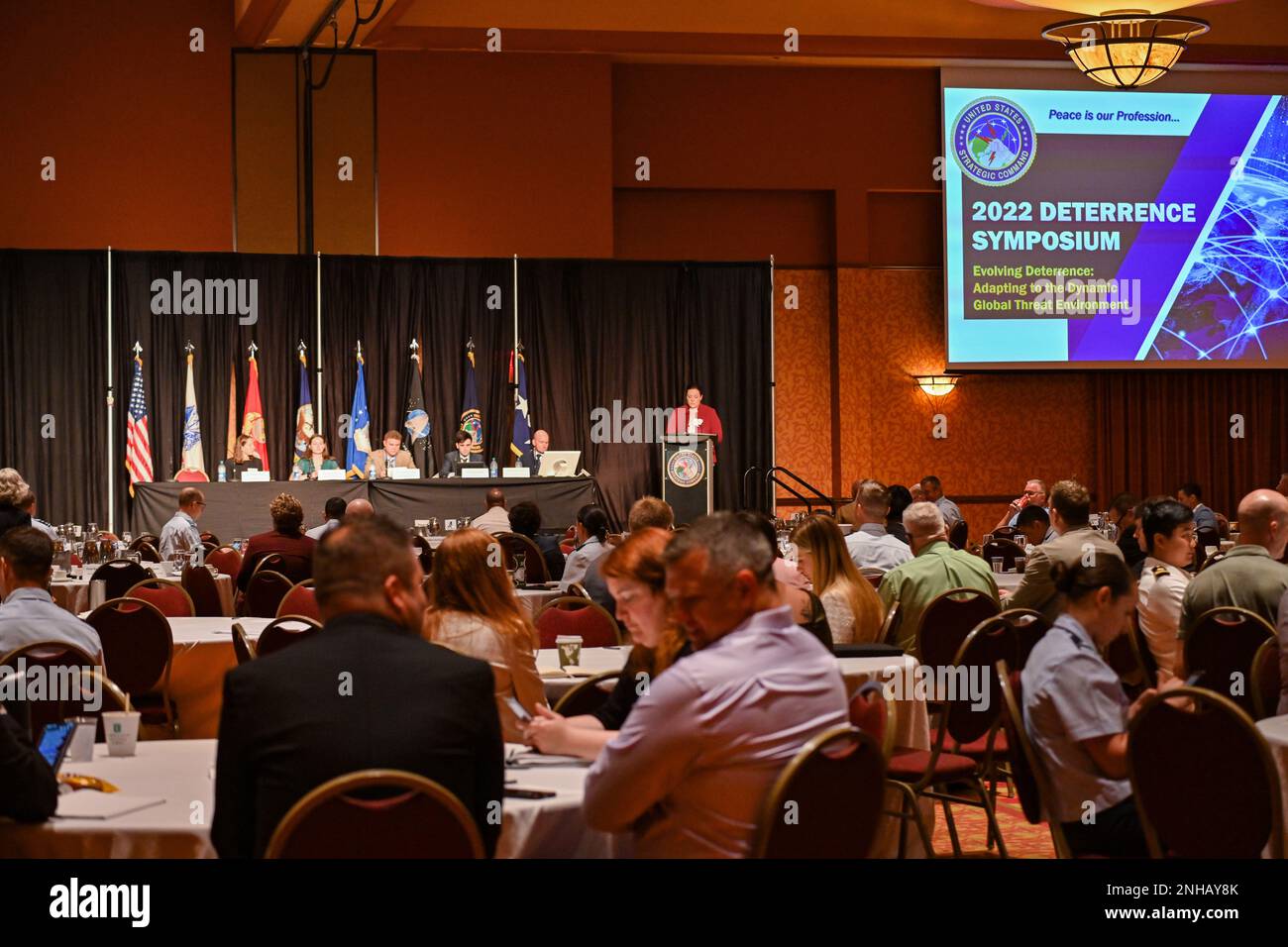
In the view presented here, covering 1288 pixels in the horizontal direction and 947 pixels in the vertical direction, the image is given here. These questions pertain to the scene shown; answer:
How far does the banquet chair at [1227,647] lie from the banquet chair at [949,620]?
0.81m

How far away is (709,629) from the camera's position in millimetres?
2953

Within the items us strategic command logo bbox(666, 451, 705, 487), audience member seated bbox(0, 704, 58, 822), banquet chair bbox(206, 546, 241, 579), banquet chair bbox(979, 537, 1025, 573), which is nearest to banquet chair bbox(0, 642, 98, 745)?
audience member seated bbox(0, 704, 58, 822)

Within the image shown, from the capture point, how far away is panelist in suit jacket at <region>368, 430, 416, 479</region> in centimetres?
1474

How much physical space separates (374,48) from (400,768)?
14.8 metres

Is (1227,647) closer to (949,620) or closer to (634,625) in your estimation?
(949,620)

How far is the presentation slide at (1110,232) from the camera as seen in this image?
16766 mm

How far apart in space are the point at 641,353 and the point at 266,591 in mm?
9379

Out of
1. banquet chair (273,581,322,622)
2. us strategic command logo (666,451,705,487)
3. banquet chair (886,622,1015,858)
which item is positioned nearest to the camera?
banquet chair (886,622,1015,858)

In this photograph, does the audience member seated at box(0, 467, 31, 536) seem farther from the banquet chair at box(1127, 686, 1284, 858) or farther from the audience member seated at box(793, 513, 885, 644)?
the banquet chair at box(1127, 686, 1284, 858)

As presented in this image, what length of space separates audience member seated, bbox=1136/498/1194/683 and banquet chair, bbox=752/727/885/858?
3222 mm

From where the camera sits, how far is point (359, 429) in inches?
619

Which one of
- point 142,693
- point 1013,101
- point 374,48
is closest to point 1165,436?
point 1013,101

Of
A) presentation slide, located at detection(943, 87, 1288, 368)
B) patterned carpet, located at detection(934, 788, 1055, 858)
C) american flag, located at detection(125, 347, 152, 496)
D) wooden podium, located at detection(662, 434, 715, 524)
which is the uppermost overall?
presentation slide, located at detection(943, 87, 1288, 368)

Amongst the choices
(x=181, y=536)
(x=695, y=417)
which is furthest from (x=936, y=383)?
(x=181, y=536)
